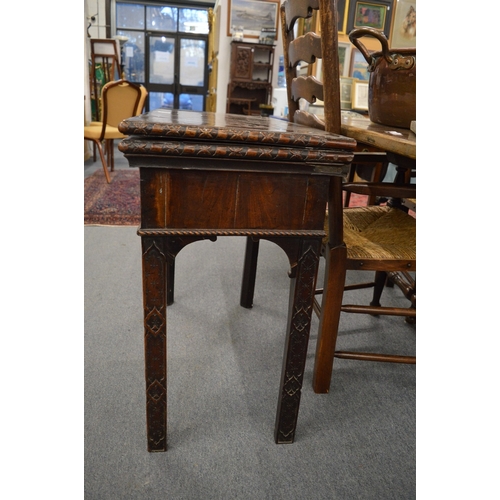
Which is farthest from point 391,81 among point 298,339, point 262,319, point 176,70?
point 176,70

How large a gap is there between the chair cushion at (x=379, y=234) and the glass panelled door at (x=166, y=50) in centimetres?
878

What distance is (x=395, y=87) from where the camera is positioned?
1105 millimetres

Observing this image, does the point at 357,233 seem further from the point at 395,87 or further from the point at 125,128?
the point at 125,128

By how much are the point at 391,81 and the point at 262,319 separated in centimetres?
94

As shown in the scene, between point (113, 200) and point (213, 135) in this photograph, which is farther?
point (113, 200)

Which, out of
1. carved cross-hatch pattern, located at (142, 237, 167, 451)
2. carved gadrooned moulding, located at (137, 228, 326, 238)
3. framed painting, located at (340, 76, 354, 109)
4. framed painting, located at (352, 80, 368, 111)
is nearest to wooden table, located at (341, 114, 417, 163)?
carved gadrooned moulding, located at (137, 228, 326, 238)

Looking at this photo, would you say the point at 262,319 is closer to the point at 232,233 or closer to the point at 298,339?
the point at 298,339

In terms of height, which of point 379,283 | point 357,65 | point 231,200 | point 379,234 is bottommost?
point 379,283

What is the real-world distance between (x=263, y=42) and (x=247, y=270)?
16.5 feet

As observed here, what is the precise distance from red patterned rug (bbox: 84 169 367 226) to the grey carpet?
1.08 metres

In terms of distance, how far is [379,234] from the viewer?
127 centimetres

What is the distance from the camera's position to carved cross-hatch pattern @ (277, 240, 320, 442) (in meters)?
0.90

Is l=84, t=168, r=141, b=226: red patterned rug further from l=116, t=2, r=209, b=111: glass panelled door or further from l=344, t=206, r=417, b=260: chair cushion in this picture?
l=116, t=2, r=209, b=111: glass panelled door

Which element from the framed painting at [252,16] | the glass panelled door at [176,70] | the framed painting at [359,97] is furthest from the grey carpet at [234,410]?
the glass panelled door at [176,70]
